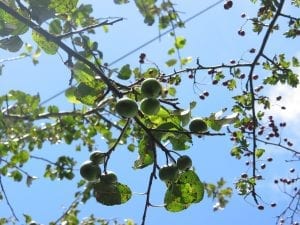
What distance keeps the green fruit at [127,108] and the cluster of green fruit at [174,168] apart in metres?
0.29

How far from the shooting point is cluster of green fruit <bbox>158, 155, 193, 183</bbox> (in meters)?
2.11

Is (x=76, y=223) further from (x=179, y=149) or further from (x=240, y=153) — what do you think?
(x=179, y=149)

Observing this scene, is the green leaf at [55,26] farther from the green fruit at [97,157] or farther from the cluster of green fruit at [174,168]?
the cluster of green fruit at [174,168]

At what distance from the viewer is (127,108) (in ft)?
6.65

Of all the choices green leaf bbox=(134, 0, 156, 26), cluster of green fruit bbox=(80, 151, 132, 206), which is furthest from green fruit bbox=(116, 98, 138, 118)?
green leaf bbox=(134, 0, 156, 26)

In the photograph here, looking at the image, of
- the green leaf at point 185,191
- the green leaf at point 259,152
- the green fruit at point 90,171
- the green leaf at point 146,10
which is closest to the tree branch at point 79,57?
the green fruit at point 90,171

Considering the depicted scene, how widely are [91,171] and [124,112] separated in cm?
33

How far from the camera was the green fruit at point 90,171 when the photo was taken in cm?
215

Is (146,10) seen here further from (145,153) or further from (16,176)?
(16,176)

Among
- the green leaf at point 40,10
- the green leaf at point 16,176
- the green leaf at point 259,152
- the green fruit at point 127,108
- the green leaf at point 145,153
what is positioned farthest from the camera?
the green leaf at point 16,176

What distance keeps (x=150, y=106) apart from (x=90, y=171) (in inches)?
16.0

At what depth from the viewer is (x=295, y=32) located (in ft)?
14.1

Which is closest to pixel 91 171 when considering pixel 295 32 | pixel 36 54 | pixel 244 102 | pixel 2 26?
pixel 2 26

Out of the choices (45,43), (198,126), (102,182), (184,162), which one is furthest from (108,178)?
(45,43)
